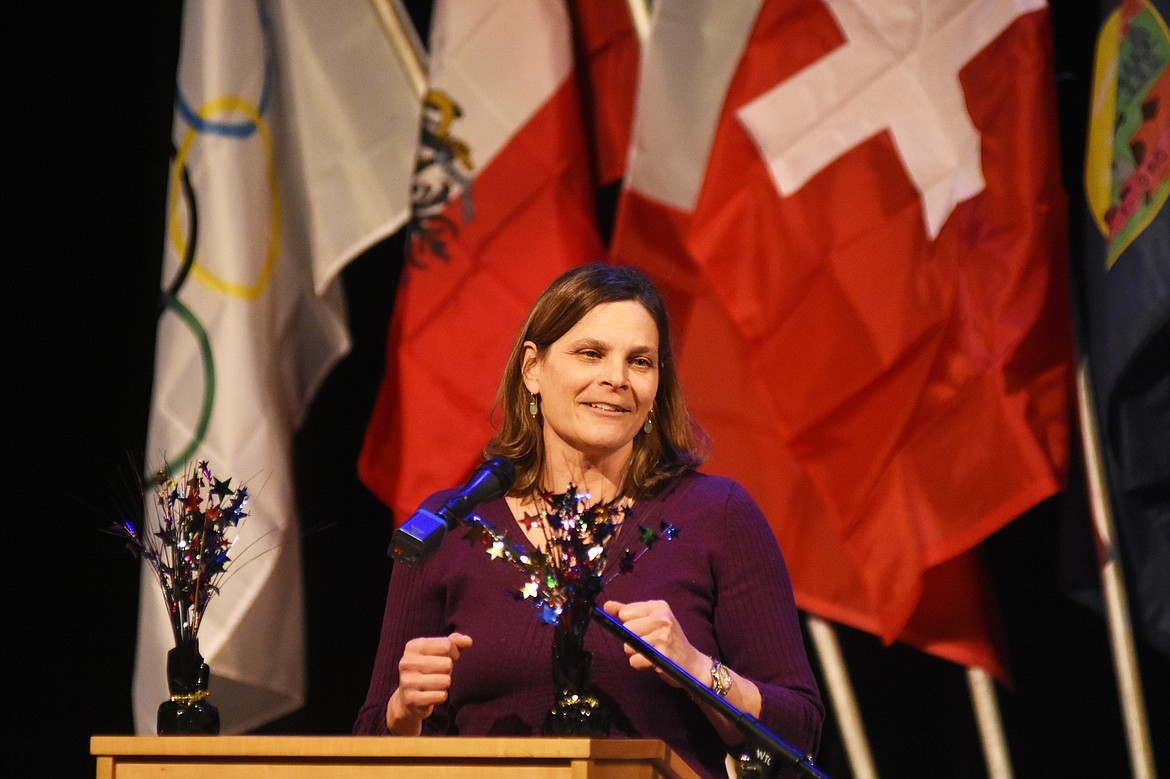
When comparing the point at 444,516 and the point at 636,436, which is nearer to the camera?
the point at 444,516

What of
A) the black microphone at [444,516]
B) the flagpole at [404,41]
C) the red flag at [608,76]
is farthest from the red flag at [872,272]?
the black microphone at [444,516]

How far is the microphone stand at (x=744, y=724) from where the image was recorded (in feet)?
4.63

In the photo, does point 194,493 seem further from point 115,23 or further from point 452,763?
point 115,23

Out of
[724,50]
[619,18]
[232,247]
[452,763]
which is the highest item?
[619,18]

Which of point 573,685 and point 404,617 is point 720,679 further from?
point 404,617

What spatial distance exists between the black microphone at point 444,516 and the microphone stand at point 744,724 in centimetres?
19

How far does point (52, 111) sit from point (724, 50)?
6.02 feet

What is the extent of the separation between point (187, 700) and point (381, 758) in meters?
0.47

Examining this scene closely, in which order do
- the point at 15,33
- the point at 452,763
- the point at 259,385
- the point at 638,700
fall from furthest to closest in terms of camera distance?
the point at 15,33 < the point at 259,385 < the point at 638,700 < the point at 452,763

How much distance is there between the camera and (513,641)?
70.8 inches

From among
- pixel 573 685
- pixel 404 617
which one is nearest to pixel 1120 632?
pixel 404 617

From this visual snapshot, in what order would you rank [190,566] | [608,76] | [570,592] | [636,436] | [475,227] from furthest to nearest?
[608,76], [475,227], [636,436], [190,566], [570,592]

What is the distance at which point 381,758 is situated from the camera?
133cm

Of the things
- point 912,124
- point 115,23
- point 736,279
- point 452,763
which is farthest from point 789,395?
point 115,23
